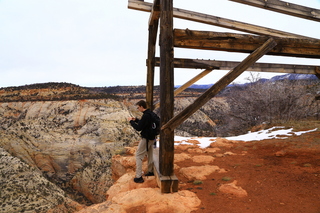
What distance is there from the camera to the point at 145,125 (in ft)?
13.7

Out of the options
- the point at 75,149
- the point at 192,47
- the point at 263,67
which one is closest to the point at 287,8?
the point at 192,47

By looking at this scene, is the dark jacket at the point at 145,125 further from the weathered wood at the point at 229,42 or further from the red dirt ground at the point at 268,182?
the weathered wood at the point at 229,42

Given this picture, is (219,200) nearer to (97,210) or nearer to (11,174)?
(97,210)

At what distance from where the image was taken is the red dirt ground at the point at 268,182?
10.1 ft

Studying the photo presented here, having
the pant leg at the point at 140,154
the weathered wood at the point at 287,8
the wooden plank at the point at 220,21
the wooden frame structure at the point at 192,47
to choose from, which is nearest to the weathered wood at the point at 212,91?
the wooden frame structure at the point at 192,47

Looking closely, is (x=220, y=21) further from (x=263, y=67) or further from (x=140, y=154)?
(x=140, y=154)

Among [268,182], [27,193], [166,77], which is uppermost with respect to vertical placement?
[166,77]

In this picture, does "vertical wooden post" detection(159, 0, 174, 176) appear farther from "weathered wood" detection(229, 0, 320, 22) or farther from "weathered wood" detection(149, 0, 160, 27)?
"weathered wood" detection(229, 0, 320, 22)

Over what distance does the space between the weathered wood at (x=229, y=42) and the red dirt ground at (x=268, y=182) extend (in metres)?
2.44

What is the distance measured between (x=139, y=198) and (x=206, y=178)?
1619 millimetres

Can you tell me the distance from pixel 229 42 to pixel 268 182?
2765mm

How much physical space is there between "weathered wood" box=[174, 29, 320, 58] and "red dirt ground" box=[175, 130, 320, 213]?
8.00 ft

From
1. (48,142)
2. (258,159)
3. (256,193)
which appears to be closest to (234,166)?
(258,159)

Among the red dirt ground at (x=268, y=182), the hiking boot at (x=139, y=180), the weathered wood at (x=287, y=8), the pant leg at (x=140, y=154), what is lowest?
the hiking boot at (x=139, y=180)
